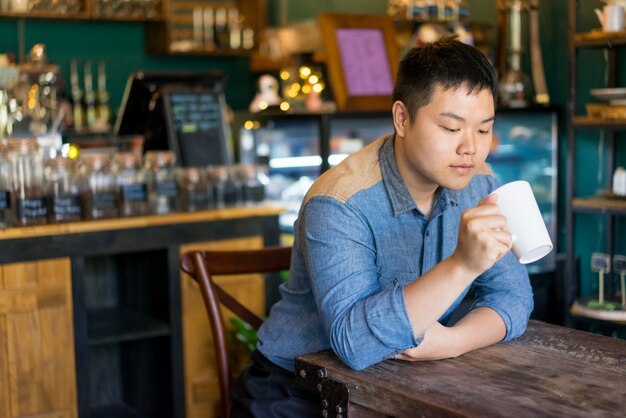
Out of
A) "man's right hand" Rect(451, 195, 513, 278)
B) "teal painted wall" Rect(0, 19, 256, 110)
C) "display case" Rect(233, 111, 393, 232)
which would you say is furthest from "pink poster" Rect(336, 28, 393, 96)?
"teal painted wall" Rect(0, 19, 256, 110)

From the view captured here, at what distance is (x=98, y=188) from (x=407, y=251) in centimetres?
165

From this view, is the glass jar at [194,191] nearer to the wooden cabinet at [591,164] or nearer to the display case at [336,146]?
the display case at [336,146]

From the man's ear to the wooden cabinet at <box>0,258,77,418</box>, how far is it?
62.8 inches

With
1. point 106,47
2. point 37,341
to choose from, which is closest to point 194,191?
point 37,341

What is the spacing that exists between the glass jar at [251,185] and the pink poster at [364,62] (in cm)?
95

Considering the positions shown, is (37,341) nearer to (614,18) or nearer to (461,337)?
(461,337)

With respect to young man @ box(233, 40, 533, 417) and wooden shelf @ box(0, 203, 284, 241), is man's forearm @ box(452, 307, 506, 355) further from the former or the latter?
wooden shelf @ box(0, 203, 284, 241)

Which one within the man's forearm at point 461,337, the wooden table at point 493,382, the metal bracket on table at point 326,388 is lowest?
the metal bracket on table at point 326,388

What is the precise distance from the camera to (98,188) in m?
3.29

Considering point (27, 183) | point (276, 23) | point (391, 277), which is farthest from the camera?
point (276, 23)

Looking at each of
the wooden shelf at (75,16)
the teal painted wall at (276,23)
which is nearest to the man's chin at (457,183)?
the teal painted wall at (276,23)

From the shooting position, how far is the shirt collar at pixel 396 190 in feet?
6.33

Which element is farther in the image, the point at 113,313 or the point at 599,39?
the point at 599,39

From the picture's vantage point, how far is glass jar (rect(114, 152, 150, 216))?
3328 millimetres
